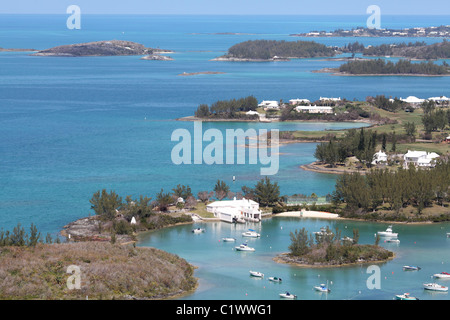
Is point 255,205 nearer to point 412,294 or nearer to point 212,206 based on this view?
point 212,206

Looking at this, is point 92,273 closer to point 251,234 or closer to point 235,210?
point 251,234

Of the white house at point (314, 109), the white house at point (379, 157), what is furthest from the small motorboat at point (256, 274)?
the white house at point (314, 109)

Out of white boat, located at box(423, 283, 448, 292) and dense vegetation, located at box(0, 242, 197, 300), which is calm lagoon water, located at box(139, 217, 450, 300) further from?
dense vegetation, located at box(0, 242, 197, 300)

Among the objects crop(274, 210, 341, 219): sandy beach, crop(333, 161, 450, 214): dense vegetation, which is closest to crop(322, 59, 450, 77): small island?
crop(333, 161, 450, 214): dense vegetation

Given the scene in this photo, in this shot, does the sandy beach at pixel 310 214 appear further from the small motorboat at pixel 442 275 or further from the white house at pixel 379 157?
the white house at pixel 379 157

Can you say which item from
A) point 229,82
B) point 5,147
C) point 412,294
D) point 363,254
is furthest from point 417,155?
point 229,82

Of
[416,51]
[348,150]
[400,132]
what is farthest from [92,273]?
[416,51]
